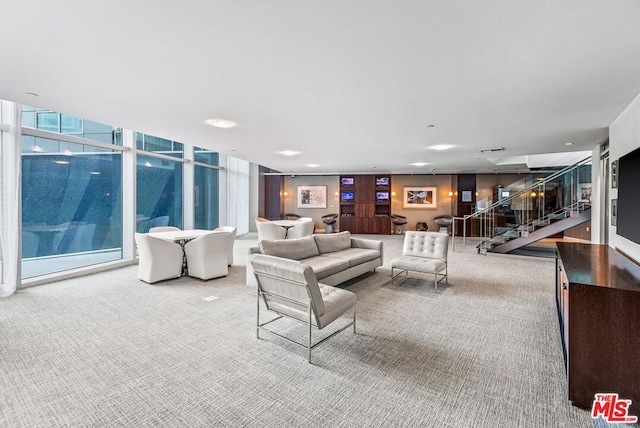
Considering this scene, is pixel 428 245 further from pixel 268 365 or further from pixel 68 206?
pixel 68 206

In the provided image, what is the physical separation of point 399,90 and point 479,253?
634cm

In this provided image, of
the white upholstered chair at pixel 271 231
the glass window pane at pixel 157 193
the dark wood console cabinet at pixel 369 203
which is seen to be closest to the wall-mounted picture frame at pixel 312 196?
the dark wood console cabinet at pixel 369 203

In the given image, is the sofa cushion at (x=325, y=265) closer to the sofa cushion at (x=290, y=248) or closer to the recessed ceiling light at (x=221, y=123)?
the sofa cushion at (x=290, y=248)

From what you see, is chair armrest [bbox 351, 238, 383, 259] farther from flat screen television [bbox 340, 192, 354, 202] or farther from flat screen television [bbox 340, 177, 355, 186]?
flat screen television [bbox 340, 177, 355, 186]

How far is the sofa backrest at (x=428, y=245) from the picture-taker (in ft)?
17.2

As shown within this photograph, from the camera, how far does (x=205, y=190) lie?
9.68m

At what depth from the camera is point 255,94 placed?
3574 millimetres

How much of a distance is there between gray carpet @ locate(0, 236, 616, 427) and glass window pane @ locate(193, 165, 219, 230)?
193 inches

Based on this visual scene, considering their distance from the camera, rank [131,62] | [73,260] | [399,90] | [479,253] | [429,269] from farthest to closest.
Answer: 1. [479,253]
2. [73,260]
3. [429,269]
4. [399,90]
5. [131,62]

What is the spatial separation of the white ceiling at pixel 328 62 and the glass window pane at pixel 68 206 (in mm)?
1785

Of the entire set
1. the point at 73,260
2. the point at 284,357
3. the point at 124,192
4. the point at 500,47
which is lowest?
the point at 284,357

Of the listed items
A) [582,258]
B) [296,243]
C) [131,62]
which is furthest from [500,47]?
[296,243]

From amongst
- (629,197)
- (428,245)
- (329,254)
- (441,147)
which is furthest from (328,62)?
(441,147)

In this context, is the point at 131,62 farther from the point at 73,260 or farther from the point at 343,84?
the point at 73,260
